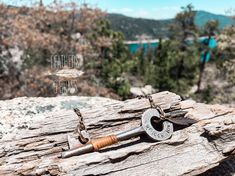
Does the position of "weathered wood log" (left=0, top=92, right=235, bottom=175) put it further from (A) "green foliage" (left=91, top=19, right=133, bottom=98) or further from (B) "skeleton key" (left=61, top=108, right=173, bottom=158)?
(A) "green foliage" (left=91, top=19, right=133, bottom=98)

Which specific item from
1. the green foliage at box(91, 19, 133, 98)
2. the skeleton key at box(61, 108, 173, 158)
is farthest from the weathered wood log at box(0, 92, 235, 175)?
the green foliage at box(91, 19, 133, 98)

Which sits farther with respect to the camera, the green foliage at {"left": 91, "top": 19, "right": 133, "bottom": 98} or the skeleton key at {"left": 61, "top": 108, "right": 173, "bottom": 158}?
the green foliage at {"left": 91, "top": 19, "right": 133, "bottom": 98}

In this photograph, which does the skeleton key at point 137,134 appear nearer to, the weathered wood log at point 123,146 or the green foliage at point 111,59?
the weathered wood log at point 123,146

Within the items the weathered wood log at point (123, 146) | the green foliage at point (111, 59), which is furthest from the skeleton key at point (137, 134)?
the green foliage at point (111, 59)

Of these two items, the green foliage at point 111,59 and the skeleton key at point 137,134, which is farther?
the green foliage at point 111,59

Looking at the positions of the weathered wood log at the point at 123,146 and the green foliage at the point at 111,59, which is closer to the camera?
the weathered wood log at the point at 123,146

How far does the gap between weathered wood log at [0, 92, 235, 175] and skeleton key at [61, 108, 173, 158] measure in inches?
2.3

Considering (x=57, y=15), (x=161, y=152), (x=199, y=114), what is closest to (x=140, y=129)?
(x=161, y=152)

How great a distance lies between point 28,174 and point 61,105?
179 cm

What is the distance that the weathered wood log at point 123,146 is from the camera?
3.14 metres

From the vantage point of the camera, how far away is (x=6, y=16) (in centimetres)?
1333

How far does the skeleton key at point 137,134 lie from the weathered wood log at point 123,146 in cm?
6

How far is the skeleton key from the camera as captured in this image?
321cm

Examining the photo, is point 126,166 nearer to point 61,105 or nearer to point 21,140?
point 21,140
